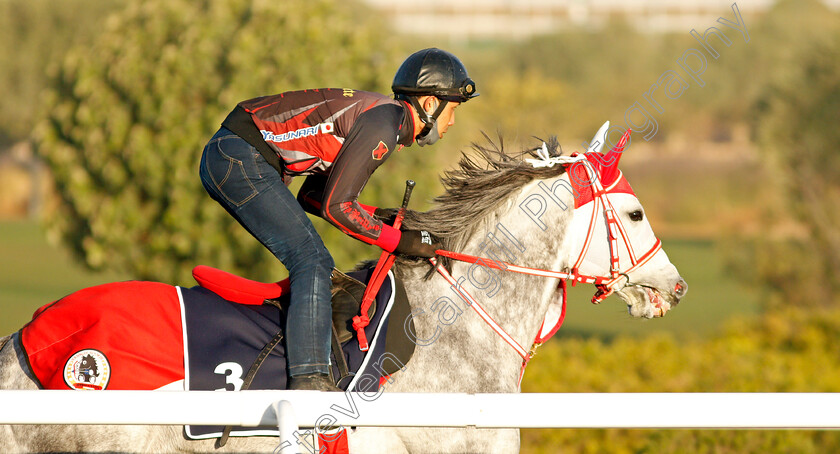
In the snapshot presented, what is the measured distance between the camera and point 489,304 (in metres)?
3.03

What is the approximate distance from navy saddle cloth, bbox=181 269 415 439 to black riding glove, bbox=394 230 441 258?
20cm

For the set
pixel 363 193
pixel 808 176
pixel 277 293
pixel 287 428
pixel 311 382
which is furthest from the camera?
pixel 808 176

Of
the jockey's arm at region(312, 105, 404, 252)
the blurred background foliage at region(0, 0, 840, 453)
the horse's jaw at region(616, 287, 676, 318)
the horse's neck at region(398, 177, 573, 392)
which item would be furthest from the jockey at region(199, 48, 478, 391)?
the horse's jaw at region(616, 287, 676, 318)

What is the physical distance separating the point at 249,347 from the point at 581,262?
141cm

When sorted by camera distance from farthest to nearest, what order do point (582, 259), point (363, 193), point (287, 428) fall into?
point (363, 193), point (582, 259), point (287, 428)

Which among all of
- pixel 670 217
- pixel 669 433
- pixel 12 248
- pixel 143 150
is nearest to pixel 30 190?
pixel 12 248

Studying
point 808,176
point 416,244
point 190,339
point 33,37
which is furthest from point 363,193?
point 33,37

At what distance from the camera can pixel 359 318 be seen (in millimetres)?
2738

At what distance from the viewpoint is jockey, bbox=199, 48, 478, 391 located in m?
2.64

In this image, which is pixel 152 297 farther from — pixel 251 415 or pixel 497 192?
pixel 497 192

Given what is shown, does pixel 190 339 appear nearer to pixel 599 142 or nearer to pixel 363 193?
pixel 599 142

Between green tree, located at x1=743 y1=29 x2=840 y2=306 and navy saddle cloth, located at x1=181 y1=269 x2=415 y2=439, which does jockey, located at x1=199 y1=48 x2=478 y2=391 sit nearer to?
navy saddle cloth, located at x1=181 y1=269 x2=415 y2=439

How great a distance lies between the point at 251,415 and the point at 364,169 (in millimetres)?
1089

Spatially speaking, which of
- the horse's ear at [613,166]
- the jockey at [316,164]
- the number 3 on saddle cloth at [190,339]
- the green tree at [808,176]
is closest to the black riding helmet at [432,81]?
the jockey at [316,164]
